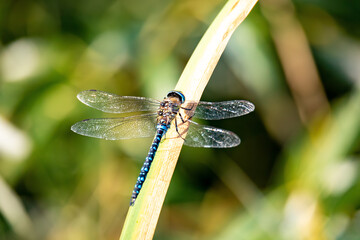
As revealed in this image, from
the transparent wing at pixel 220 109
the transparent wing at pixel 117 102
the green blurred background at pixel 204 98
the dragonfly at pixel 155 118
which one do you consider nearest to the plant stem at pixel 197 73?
the dragonfly at pixel 155 118

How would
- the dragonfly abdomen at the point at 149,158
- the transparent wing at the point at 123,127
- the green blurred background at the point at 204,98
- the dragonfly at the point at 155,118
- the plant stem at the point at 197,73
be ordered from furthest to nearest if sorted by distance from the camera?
the green blurred background at the point at 204,98 < the transparent wing at the point at 123,127 < the dragonfly at the point at 155,118 < the dragonfly abdomen at the point at 149,158 < the plant stem at the point at 197,73

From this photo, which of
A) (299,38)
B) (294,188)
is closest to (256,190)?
(294,188)

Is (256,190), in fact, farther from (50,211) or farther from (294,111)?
(50,211)

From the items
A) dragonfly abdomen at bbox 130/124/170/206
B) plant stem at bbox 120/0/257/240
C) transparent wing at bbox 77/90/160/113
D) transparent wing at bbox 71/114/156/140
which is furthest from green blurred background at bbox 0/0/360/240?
plant stem at bbox 120/0/257/240

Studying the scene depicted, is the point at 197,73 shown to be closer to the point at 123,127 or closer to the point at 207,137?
the point at 207,137

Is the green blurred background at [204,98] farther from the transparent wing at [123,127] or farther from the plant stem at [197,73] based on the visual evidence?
the plant stem at [197,73]

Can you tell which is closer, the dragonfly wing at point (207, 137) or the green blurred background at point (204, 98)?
the dragonfly wing at point (207, 137)
